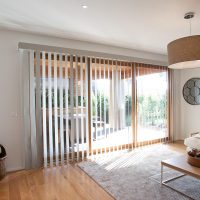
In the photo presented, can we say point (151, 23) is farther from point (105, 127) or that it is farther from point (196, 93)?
point (196, 93)

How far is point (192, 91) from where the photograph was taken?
533 centimetres

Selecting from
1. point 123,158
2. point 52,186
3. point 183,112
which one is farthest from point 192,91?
point 52,186

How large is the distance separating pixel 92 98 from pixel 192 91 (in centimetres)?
314

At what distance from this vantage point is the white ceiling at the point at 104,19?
245 centimetres

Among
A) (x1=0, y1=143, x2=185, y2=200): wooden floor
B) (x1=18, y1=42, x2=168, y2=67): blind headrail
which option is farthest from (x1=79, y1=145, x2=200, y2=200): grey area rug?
(x1=18, y1=42, x2=168, y2=67): blind headrail

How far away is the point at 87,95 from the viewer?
157 inches

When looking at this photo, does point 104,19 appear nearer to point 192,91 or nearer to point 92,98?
point 92,98

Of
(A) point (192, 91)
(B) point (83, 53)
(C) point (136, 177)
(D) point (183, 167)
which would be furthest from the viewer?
(A) point (192, 91)

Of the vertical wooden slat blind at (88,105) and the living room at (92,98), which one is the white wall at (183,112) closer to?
the living room at (92,98)

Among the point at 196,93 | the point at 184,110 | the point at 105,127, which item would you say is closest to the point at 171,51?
the point at 105,127

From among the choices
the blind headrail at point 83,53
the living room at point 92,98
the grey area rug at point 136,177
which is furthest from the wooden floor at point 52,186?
the blind headrail at point 83,53

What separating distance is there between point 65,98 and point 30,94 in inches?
26.5

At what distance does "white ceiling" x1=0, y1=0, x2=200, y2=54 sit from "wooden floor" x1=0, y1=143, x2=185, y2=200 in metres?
2.63

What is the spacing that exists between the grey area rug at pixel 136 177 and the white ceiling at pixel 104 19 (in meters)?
2.57
